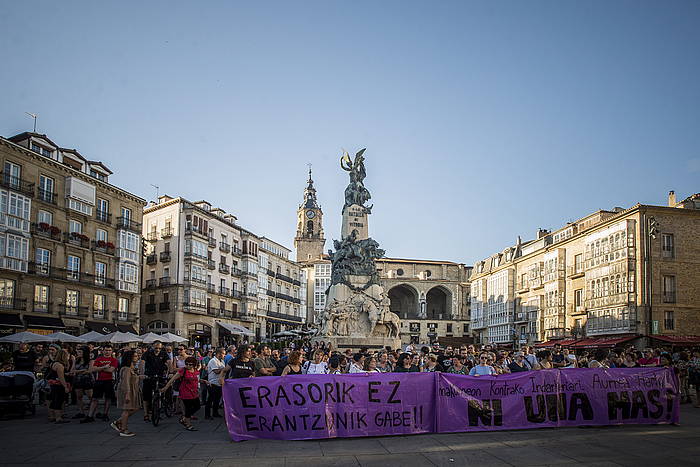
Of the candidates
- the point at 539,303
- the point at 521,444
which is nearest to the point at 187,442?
the point at 521,444

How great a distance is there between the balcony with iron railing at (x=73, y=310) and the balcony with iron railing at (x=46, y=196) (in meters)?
7.35

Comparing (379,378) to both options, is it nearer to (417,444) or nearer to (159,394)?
(417,444)

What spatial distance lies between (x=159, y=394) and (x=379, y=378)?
503cm

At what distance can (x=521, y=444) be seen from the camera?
10.9m

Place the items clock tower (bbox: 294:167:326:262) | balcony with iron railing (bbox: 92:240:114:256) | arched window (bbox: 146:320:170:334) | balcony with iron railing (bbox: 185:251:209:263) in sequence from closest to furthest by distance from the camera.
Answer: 1. balcony with iron railing (bbox: 92:240:114:256)
2. arched window (bbox: 146:320:170:334)
3. balcony with iron railing (bbox: 185:251:209:263)
4. clock tower (bbox: 294:167:326:262)

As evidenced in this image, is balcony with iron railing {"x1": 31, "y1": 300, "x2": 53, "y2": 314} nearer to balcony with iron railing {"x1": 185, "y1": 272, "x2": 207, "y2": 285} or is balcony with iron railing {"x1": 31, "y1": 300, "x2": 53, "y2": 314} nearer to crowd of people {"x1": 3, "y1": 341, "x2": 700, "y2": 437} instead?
balcony with iron railing {"x1": 185, "y1": 272, "x2": 207, "y2": 285}

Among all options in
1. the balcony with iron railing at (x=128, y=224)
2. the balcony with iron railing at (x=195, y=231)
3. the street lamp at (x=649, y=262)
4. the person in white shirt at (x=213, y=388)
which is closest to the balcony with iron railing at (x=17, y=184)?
the balcony with iron railing at (x=128, y=224)

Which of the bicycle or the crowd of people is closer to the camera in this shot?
the crowd of people

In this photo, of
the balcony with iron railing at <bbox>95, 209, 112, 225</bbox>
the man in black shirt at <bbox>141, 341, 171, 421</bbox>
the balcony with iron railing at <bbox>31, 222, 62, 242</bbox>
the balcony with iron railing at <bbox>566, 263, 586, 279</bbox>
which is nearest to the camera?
the man in black shirt at <bbox>141, 341, 171, 421</bbox>

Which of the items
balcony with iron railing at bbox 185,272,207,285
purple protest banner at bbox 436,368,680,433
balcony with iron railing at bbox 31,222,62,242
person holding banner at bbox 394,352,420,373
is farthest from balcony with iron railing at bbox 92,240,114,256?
purple protest banner at bbox 436,368,680,433

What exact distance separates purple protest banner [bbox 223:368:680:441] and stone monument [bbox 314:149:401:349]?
60.8ft

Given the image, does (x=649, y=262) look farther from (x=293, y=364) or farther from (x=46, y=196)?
(x=46, y=196)

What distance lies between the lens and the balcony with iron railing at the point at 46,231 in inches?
1649

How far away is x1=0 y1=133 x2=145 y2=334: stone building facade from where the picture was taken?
130ft
